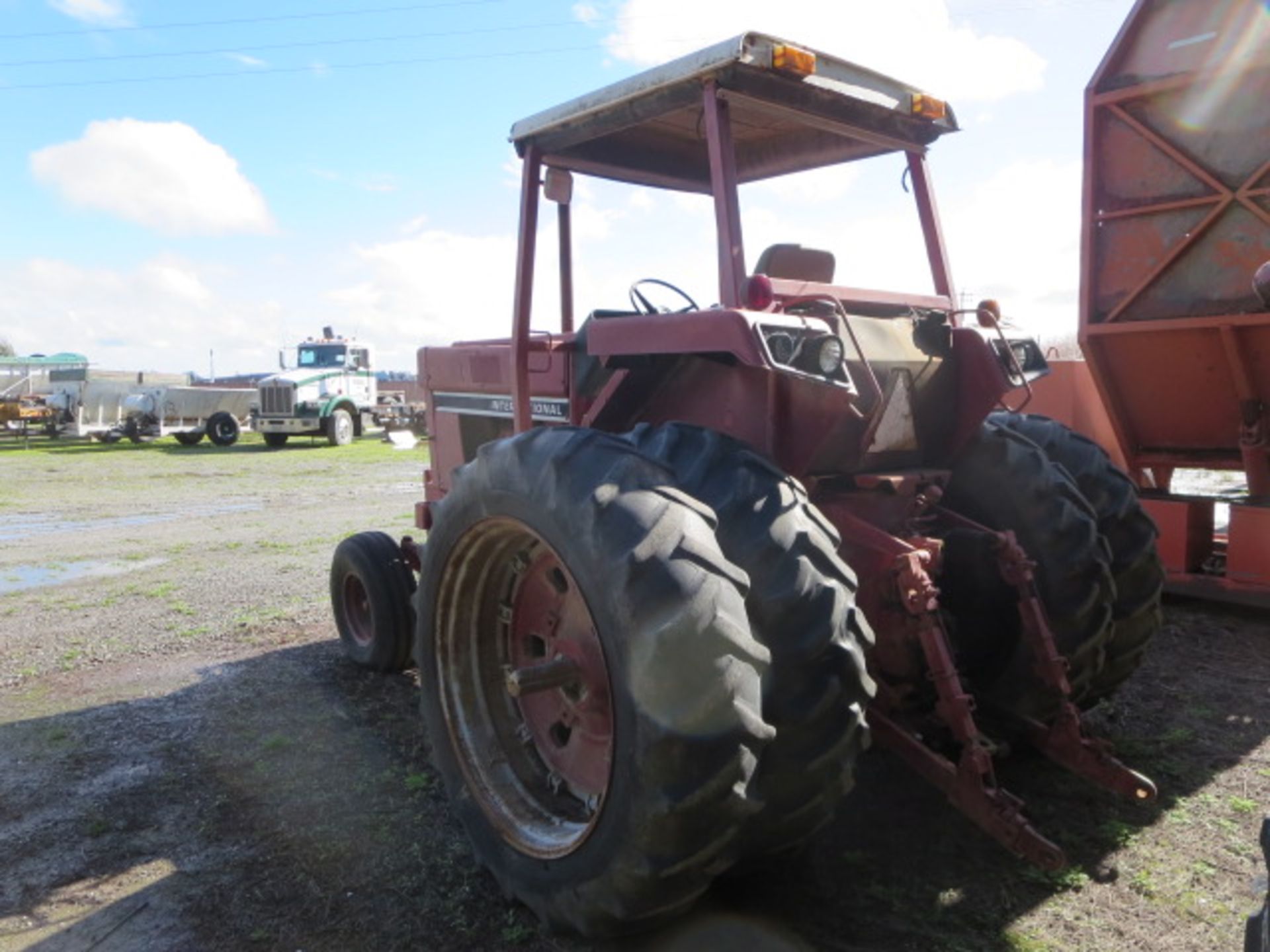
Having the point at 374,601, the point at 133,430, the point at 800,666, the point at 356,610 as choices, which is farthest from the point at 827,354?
the point at 133,430

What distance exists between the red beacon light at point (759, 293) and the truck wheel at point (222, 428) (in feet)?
85.2

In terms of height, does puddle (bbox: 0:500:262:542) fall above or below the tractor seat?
below

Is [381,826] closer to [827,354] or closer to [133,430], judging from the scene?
[827,354]

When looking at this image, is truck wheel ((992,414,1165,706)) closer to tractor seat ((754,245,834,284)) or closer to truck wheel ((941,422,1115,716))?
truck wheel ((941,422,1115,716))

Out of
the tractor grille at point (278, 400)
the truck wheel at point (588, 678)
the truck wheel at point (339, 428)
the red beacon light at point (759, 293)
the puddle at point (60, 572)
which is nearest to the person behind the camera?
the truck wheel at point (588, 678)

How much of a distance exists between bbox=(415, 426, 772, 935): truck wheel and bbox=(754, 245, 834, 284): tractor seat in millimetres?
1093

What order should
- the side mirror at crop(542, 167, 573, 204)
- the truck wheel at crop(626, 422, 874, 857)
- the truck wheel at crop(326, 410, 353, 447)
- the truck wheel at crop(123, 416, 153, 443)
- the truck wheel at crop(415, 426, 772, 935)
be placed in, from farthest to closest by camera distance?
the truck wheel at crop(123, 416, 153, 443)
the truck wheel at crop(326, 410, 353, 447)
the side mirror at crop(542, 167, 573, 204)
the truck wheel at crop(626, 422, 874, 857)
the truck wheel at crop(415, 426, 772, 935)

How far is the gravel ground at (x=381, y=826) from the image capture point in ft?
9.20

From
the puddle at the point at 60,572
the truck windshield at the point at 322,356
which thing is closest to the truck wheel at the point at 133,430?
the truck windshield at the point at 322,356

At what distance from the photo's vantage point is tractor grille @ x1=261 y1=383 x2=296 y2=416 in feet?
80.8

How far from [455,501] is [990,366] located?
1.94 m

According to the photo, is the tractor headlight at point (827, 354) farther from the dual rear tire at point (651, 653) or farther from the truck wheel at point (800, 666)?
the truck wheel at point (800, 666)

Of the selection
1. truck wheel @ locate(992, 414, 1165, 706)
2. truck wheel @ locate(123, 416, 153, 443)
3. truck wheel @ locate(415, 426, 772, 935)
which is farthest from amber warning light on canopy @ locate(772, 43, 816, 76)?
truck wheel @ locate(123, 416, 153, 443)

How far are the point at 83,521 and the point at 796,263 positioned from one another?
11.3 meters
